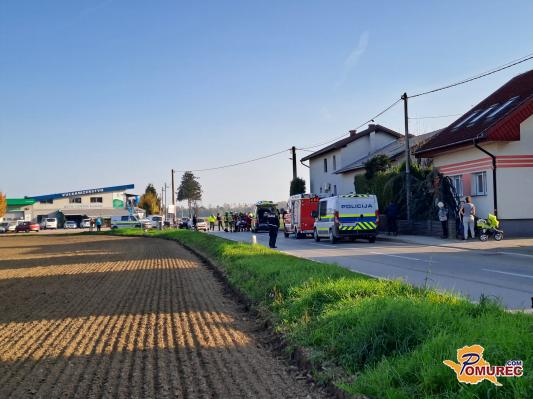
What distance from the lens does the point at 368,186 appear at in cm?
3919

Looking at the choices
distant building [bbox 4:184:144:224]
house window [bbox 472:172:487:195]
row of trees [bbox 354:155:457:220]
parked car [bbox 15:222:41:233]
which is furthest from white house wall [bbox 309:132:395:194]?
distant building [bbox 4:184:144:224]

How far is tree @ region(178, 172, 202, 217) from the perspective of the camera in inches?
5241

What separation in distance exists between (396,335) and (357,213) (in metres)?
21.7

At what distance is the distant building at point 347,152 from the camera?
52.4 metres

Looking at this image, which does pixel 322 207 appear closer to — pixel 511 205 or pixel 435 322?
pixel 511 205

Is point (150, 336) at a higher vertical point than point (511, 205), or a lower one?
lower

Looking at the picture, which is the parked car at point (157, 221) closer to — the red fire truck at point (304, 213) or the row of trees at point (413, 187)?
the red fire truck at point (304, 213)

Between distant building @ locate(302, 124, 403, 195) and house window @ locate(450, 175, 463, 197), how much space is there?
59.1 feet

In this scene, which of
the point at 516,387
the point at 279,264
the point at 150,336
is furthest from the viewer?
the point at 279,264

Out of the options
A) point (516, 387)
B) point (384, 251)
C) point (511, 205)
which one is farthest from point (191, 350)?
point (511, 205)

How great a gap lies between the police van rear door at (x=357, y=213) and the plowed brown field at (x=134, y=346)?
13.7m

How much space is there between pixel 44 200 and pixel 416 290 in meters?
105

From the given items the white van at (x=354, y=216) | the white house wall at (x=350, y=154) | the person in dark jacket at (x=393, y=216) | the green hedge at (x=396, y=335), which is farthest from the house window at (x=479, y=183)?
the white house wall at (x=350, y=154)

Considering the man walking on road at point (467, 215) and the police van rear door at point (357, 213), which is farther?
the police van rear door at point (357, 213)
